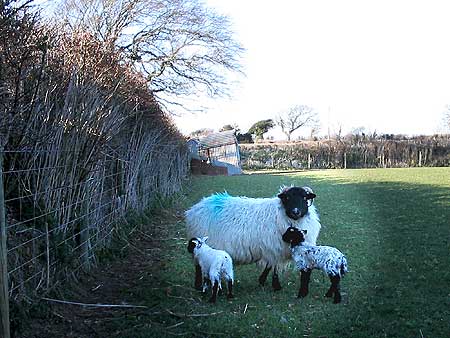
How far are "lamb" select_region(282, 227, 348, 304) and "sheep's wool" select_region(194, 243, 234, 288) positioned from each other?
796 millimetres

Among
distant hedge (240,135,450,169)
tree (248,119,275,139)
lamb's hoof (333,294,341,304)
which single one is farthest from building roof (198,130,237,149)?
lamb's hoof (333,294,341,304)

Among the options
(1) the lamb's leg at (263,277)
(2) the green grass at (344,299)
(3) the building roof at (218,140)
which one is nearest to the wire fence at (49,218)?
(2) the green grass at (344,299)

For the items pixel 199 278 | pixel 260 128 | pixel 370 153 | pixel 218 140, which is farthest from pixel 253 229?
pixel 260 128

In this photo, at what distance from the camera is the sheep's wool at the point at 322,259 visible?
5.47 meters

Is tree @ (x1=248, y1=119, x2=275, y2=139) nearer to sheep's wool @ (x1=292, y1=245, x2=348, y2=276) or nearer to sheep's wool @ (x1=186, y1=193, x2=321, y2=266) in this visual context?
sheep's wool @ (x1=186, y1=193, x2=321, y2=266)

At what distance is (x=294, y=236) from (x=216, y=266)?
41.7 inches

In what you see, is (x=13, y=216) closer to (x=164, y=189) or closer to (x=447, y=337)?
(x=447, y=337)

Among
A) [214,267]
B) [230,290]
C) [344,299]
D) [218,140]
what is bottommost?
[344,299]

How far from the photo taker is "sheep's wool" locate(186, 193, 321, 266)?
6328 millimetres

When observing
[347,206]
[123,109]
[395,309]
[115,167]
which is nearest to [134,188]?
[115,167]

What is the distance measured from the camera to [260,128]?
7050 centimetres

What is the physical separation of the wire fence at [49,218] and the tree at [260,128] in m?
62.4

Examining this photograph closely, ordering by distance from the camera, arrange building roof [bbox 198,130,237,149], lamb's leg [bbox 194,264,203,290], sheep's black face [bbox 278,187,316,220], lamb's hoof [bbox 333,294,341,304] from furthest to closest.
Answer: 1. building roof [bbox 198,130,237,149]
2. sheep's black face [bbox 278,187,316,220]
3. lamb's leg [bbox 194,264,203,290]
4. lamb's hoof [bbox 333,294,341,304]

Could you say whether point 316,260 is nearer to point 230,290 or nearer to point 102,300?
point 230,290
